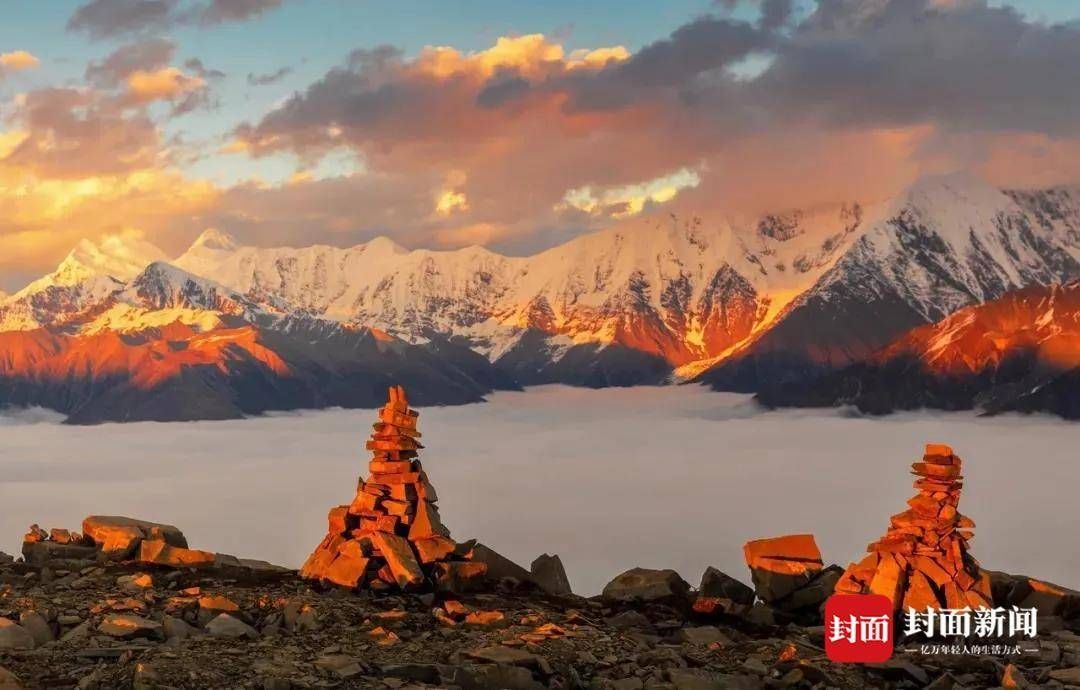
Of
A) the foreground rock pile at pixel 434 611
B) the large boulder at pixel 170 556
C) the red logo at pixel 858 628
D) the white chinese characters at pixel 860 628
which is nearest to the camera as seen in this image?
the foreground rock pile at pixel 434 611

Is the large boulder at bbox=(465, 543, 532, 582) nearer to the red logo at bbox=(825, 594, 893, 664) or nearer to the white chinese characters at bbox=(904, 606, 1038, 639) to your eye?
the red logo at bbox=(825, 594, 893, 664)

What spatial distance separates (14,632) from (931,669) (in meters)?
27.3

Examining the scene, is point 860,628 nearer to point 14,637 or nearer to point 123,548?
point 14,637

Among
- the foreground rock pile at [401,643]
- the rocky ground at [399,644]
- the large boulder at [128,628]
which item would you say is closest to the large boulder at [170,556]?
the foreground rock pile at [401,643]

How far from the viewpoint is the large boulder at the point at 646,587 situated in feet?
155

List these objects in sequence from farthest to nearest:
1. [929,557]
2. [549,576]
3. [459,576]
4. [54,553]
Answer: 1. [54,553]
2. [549,576]
3. [459,576]
4. [929,557]

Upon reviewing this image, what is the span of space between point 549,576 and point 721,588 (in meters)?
7.20

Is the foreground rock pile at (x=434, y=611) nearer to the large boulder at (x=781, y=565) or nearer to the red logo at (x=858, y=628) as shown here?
the large boulder at (x=781, y=565)

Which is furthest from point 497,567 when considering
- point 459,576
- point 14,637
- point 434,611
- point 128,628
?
point 14,637

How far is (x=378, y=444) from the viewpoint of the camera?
49.1 m

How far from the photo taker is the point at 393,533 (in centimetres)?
4784

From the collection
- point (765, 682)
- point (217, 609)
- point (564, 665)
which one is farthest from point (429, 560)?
point (765, 682)

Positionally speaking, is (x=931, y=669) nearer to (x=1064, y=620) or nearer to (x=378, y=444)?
(x=1064, y=620)

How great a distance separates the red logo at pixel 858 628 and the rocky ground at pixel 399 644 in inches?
33.8
